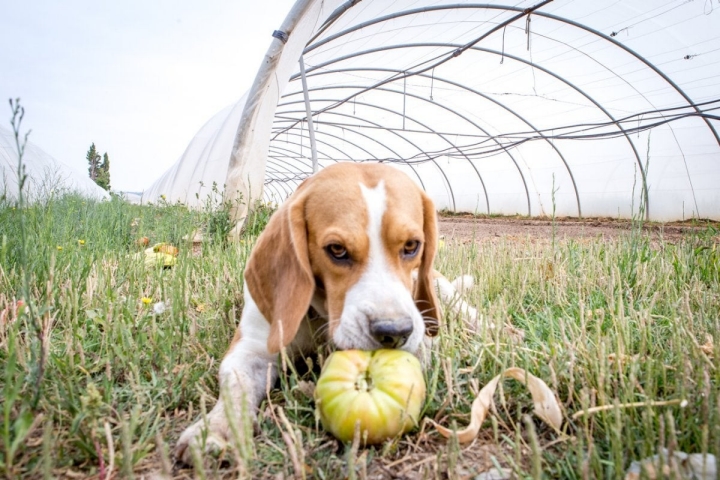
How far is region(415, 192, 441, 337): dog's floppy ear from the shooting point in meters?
2.29

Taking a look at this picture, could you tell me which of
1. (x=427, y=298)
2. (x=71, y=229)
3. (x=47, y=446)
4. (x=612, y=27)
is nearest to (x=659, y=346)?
(x=427, y=298)

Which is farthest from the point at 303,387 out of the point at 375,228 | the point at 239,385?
the point at 375,228

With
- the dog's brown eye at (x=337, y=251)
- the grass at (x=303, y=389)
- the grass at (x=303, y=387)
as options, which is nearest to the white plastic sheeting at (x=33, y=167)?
the grass at (x=303, y=387)

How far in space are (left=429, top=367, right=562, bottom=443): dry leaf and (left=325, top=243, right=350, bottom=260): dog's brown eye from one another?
83 centimetres

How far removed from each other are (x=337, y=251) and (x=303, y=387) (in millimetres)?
623

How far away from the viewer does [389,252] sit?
2.07 meters

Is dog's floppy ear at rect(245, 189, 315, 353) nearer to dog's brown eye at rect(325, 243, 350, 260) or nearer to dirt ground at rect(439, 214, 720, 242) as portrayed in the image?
dog's brown eye at rect(325, 243, 350, 260)

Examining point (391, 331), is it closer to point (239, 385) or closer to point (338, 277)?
point (338, 277)

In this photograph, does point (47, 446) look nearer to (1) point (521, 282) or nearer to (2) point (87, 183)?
(1) point (521, 282)

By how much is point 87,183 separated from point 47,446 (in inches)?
980

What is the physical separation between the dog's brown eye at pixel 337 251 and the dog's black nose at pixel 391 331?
0.42 meters

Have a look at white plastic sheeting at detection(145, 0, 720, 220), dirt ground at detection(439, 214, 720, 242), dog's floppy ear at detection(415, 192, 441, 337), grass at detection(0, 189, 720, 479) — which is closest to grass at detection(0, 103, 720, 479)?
grass at detection(0, 189, 720, 479)

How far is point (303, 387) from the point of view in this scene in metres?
1.74

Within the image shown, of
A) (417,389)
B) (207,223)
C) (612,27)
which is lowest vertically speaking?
(417,389)
